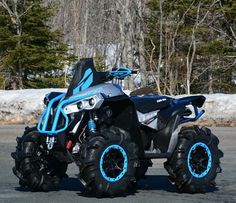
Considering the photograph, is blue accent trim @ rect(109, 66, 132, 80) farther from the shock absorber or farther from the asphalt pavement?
the asphalt pavement

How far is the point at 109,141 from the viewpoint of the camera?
7469 millimetres

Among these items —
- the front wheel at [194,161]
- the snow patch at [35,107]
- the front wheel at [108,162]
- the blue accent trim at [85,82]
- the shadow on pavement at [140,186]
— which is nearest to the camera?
the front wheel at [108,162]

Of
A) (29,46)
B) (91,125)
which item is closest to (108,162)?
(91,125)

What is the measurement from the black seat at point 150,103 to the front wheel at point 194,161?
418 mm

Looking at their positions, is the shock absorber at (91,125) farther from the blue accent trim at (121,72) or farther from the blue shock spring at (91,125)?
the blue accent trim at (121,72)

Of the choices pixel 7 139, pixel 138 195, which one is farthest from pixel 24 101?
pixel 138 195

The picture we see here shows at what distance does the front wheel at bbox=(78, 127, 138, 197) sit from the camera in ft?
24.1

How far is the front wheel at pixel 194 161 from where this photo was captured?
312 inches

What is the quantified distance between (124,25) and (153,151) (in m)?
31.5

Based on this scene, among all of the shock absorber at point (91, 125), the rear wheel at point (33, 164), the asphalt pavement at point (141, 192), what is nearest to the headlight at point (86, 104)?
the shock absorber at point (91, 125)

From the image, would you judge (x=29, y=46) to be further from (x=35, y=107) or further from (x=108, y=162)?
(x=108, y=162)

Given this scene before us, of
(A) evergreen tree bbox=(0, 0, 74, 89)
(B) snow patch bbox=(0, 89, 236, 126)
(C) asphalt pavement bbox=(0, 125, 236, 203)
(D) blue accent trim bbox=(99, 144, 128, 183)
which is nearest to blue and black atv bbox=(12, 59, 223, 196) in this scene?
(D) blue accent trim bbox=(99, 144, 128, 183)

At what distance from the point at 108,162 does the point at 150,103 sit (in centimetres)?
94

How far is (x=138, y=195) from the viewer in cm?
789
